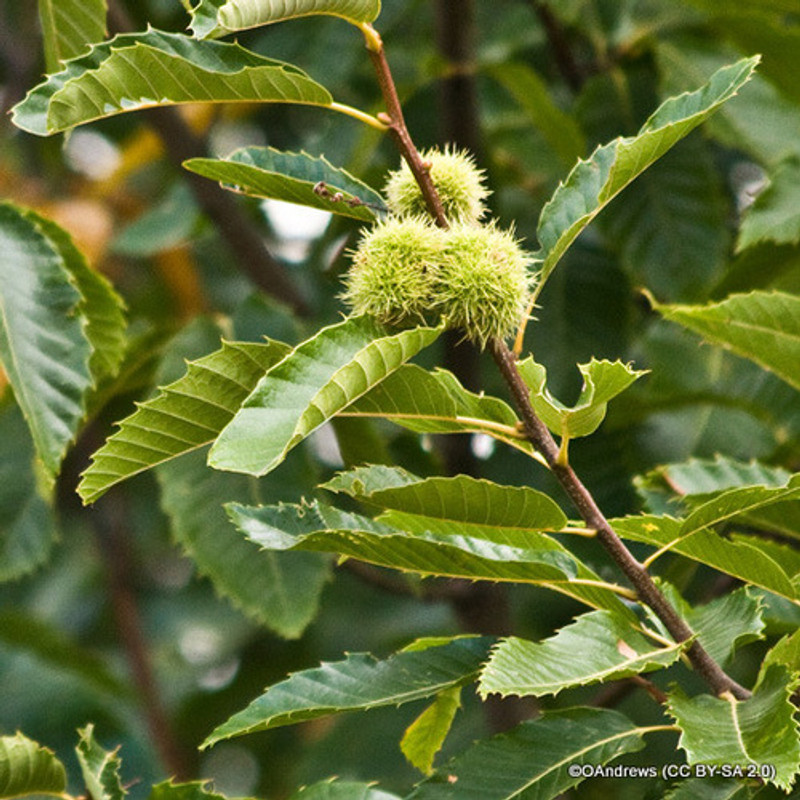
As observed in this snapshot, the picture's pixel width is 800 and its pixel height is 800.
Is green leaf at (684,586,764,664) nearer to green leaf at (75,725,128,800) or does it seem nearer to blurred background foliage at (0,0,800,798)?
blurred background foliage at (0,0,800,798)

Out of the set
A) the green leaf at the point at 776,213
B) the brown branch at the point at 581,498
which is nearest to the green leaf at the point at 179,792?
the brown branch at the point at 581,498

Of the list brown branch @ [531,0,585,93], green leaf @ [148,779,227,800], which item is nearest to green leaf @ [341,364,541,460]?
green leaf @ [148,779,227,800]

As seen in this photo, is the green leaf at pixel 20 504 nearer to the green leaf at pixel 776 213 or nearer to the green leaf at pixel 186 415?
the green leaf at pixel 186 415

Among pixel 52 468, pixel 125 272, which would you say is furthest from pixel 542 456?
pixel 125 272

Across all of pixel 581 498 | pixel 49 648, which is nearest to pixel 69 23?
pixel 581 498

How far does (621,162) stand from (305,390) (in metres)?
0.29

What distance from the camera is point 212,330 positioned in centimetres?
151

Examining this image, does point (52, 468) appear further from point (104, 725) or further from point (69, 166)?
point (69, 166)

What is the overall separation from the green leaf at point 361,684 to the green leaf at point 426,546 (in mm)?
106

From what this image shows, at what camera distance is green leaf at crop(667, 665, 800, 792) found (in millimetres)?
726

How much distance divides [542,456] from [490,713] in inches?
35.4

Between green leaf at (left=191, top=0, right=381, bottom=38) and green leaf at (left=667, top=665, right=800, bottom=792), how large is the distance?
1.72 ft

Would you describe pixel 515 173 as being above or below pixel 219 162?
above

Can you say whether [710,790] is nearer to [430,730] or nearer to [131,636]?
[430,730]
